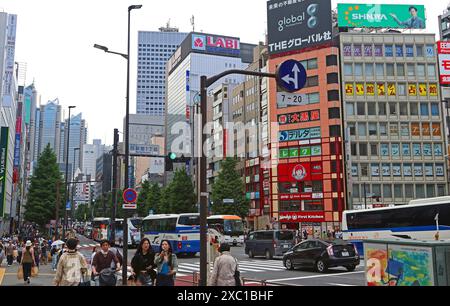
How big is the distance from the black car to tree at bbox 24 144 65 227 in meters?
32.1

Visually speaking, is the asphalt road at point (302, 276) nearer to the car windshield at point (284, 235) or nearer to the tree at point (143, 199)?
the car windshield at point (284, 235)

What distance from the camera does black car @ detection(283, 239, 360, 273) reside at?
20031 millimetres

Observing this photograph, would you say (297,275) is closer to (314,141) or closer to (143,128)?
(314,141)

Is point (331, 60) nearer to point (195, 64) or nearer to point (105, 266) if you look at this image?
point (105, 266)

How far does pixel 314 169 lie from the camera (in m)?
57.7

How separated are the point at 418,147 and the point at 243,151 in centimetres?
2641

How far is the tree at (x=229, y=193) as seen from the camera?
55525 millimetres

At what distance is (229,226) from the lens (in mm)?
42188

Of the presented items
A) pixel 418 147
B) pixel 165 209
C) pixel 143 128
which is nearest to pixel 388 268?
pixel 418 147

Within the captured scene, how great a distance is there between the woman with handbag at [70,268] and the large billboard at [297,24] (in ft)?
184

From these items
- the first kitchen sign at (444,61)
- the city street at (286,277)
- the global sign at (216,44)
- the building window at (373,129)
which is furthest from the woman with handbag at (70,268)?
the global sign at (216,44)

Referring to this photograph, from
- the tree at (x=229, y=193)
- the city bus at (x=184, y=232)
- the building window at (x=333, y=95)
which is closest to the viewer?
the city bus at (x=184, y=232)

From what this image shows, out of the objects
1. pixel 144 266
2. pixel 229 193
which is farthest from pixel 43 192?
pixel 144 266

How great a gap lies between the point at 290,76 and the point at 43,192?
42.1 metres
